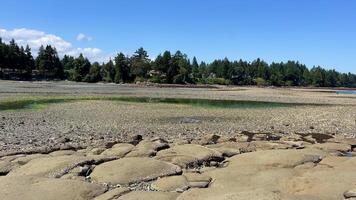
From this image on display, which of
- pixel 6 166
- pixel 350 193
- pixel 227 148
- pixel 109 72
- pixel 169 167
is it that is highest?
pixel 350 193

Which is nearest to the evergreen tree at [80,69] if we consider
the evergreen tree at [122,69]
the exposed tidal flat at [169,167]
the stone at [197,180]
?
Answer: the evergreen tree at [122,69]

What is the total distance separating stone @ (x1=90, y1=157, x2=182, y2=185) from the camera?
12617 mm

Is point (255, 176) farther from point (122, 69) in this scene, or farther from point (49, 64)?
point (49, 64)

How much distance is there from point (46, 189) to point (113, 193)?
1725mm

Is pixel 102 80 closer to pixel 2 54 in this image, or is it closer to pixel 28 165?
pixel 2 54

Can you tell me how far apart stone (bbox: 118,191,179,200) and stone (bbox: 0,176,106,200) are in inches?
34.5

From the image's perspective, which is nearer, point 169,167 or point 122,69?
point 169,167

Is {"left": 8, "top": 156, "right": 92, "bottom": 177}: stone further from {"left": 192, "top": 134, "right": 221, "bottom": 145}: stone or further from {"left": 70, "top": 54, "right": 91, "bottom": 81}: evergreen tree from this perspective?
{"left": 70, "top": 54, "right": 91, "bottom": 81}: evergreen tree

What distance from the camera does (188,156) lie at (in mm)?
15664

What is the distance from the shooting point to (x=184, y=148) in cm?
1694

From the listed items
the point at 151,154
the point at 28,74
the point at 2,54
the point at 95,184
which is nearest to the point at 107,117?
the point at 151,154

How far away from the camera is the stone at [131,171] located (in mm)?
12617

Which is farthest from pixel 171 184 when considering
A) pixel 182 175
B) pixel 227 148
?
pixel 227 148

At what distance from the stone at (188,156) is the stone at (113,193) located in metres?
3.50
